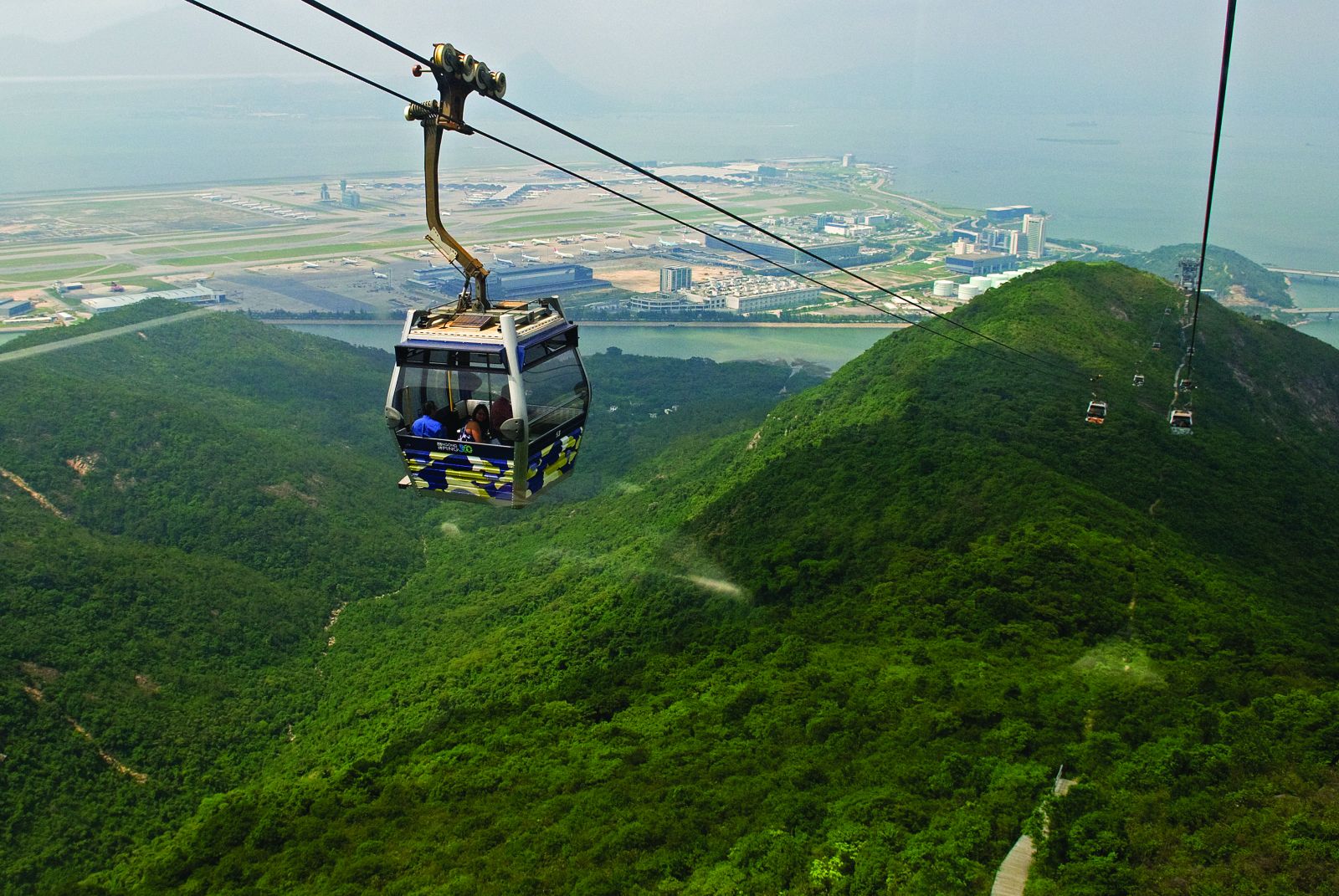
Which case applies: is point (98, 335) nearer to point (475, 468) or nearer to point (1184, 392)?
point (1184, 392)

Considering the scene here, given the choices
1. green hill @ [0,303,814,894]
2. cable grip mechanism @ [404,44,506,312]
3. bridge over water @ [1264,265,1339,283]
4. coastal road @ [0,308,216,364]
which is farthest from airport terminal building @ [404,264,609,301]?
cable grip mechanism @ [404,44,506,312]

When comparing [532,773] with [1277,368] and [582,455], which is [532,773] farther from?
[1277,368]

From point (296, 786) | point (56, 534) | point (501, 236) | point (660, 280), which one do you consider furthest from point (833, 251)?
point (296, 786)

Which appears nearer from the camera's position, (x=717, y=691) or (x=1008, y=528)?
(x=717, y=691)

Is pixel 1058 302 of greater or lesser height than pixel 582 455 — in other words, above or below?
above

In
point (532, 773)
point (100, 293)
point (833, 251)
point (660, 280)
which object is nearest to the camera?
point (532, 773)

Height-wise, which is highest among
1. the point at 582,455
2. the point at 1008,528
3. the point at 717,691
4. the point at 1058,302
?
the point at 1058,302

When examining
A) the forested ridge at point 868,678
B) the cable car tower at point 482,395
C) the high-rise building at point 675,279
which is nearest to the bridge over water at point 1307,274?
the high-rise building at point 675,279

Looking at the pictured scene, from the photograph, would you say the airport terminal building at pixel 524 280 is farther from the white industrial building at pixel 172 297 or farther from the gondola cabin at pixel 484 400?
the gondola cabin at pixel 484 400
